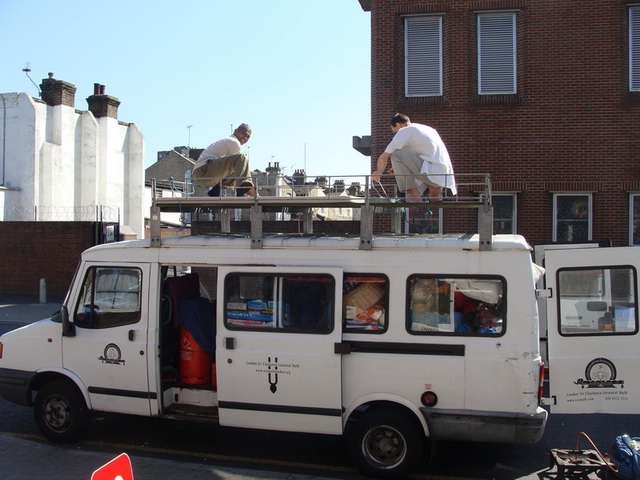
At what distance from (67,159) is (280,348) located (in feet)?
78.5

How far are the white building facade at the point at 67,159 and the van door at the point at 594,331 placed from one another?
703 inches

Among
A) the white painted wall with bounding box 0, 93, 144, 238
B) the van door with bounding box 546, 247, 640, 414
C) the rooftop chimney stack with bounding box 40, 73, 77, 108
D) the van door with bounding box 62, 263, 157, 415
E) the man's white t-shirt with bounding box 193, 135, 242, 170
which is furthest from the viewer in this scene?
the rooftop chimney stack with bounding box 40, 73, 77, 108

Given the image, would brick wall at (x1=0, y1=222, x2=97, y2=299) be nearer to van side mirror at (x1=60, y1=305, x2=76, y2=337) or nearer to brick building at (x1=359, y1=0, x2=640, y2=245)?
brick building at (x1=359, y1=0, x2=640, y2=245)

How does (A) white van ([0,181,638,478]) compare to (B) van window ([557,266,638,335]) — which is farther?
(B) van window ([557,266,638,335])

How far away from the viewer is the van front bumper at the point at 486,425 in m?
5.33

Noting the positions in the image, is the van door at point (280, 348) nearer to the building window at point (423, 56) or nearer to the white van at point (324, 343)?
the white van at point (324, 343)

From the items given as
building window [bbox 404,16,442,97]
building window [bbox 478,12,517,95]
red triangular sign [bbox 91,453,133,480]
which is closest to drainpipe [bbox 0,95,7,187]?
building window [bbox 404,16,442,97]

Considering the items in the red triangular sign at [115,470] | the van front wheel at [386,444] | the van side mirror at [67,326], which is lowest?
the van front wheel at [386,444]

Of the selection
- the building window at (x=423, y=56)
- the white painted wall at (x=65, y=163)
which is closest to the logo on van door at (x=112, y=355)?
the building window at (x=423, y=56)

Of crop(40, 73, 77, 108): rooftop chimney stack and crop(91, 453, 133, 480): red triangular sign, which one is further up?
crop(40, 73, 77, 108): rooftop chimney stack

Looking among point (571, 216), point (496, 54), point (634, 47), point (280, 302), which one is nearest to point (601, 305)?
point (280, 302)

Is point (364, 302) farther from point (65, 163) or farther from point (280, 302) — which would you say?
point (65, 163)

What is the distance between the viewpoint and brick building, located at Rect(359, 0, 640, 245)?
13.4m

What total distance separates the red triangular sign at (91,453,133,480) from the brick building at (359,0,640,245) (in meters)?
11.0
